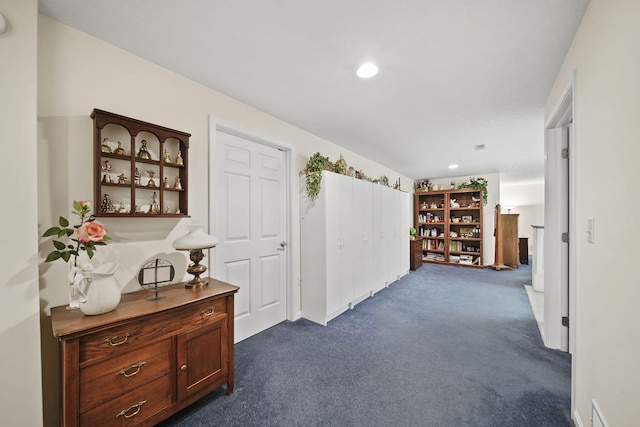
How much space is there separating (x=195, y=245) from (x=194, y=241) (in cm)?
3

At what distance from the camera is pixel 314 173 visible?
2.85 meters

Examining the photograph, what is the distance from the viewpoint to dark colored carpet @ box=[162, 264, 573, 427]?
5.10 ft

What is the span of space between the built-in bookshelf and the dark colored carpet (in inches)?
125

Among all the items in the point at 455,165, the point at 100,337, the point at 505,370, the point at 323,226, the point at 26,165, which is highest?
the point at 455,165

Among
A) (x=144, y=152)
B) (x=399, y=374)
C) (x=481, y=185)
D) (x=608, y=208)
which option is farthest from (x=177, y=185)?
(x=481, y=185)

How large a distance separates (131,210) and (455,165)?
5.52m

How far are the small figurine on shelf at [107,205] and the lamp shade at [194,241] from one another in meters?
0.42

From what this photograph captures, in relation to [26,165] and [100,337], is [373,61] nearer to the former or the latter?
[26,165]

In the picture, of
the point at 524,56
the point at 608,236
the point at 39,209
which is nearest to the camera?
the point at 608,236

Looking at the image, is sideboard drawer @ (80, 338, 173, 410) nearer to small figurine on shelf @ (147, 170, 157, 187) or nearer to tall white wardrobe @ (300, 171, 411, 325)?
small figurine on shelf @ (147, 170, 157, 187)

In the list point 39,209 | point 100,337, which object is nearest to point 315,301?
point 100,337

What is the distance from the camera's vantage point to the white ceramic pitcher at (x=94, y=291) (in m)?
1.24

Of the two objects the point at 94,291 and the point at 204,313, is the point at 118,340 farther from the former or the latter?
the point at 204,313

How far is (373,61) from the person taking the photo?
1778mm
